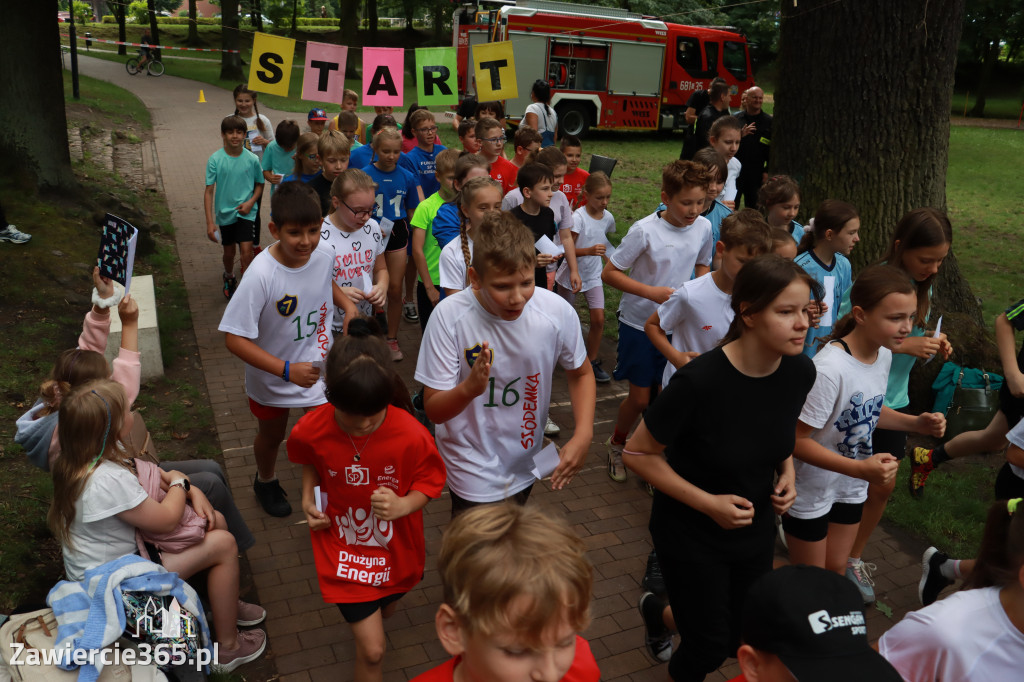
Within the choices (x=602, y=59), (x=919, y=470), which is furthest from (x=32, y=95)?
(x=602, y=59)

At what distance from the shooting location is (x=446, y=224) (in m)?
5.81

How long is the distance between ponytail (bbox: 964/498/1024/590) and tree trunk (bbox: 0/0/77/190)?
424 inches

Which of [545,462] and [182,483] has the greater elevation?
[545,462]

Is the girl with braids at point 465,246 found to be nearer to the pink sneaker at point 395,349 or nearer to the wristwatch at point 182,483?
the wristwatch at point 182,483

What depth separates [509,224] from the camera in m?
3.30

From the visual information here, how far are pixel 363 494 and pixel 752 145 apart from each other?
339 inches

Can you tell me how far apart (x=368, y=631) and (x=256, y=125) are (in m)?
8.42

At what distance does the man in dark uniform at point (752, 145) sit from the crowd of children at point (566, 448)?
553cm

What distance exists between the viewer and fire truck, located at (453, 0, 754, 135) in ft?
72.8

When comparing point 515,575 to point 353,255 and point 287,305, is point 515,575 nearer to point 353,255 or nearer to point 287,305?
point 287,305

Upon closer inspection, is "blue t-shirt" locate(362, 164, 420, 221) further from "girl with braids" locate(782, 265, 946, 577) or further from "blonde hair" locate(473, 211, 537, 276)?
"girl with braids" locate(782, 265, 946, 577)

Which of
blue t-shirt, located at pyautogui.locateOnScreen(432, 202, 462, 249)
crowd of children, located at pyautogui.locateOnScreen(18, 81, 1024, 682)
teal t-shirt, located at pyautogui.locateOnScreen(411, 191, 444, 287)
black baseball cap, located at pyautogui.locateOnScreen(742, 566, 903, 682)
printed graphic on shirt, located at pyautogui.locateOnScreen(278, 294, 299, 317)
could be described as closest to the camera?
black baseball cap, located at pyautogui.locateOnScreen(742, 566, 903, 682)

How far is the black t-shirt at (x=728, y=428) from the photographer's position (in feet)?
9.33

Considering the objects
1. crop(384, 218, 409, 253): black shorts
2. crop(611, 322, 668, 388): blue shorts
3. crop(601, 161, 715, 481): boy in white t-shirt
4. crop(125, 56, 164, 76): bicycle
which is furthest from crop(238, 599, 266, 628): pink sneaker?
crop(125, 56, 164, 76): bicycle
